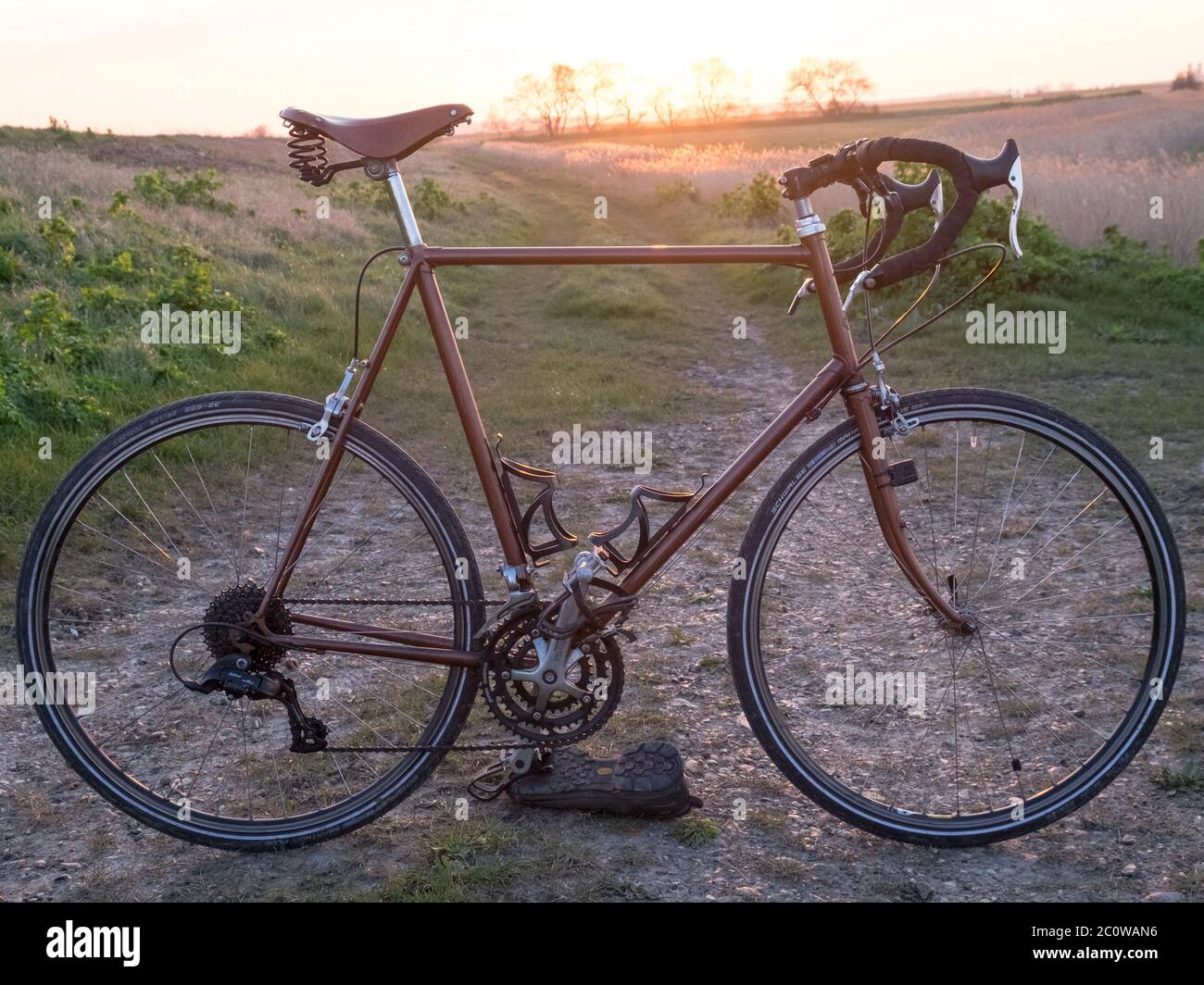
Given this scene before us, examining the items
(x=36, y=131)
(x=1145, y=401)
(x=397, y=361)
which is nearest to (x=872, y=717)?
(x=1145, y=401)

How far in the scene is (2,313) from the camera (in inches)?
311

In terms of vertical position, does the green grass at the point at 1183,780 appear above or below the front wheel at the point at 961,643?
below

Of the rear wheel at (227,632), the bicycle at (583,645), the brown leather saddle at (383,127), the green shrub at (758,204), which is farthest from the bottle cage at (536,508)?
the green shrub at (758,204)

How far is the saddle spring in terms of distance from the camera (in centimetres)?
298

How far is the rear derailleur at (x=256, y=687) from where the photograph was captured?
10.2 feet

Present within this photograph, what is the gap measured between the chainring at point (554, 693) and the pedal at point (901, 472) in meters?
0.94

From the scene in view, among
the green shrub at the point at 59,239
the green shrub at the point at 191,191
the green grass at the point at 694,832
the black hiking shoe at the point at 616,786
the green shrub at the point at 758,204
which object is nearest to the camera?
the green grass at the point at 694,832

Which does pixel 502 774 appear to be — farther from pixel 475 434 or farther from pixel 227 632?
pixel 475 434

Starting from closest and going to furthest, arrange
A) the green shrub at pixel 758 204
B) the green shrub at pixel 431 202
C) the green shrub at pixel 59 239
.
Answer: the green shrub at pixel 59 239 → the green shrub at pixel 758 204 → the green shrub at pixel 431 202

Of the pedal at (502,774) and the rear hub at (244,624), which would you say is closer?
the rear hub at (244,624)

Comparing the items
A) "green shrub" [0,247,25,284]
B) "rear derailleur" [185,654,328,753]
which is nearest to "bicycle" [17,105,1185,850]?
"rear derailleur" [185,654,328,753]

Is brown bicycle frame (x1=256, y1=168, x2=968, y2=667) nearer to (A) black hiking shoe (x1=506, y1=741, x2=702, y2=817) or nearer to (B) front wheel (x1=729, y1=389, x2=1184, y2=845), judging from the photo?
(B) front wheel (x1=729, y1=389, x2=1184, y2=845)

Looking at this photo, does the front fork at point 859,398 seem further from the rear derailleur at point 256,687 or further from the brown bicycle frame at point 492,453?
the rear derailleur at point 256,687

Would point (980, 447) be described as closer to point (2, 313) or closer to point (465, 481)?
point (465, 481)
